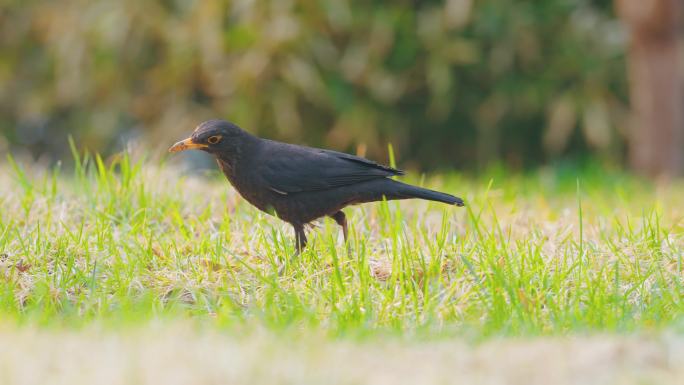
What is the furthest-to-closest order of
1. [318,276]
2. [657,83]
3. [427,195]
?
[657,83]
[427,195]
[318,276]

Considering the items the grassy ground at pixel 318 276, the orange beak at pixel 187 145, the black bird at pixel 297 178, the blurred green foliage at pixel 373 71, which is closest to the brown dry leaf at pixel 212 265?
the grassy ground at pixel 318 276

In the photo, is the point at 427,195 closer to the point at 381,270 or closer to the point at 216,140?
the point at 381,270

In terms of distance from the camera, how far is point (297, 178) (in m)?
4.18

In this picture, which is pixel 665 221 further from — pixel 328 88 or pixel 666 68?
pixel 328 88

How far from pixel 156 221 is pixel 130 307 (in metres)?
1.26

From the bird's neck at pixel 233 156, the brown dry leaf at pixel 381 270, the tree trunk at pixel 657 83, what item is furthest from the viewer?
the tree trunk at pixel 657 83

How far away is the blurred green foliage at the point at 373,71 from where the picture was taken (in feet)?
31.4

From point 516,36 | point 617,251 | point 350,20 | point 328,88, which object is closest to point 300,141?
point 328,88

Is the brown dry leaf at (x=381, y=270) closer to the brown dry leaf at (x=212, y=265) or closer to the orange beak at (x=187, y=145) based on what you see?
the brown dry leaf at (x=212, y=265)

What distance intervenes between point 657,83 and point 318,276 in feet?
18.4

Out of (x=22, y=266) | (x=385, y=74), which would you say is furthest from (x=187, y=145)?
(x=385, y=74)

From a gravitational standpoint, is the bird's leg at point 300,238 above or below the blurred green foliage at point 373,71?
below

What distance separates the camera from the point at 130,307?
3.42 meters

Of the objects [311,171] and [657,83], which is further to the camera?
[657,83]
